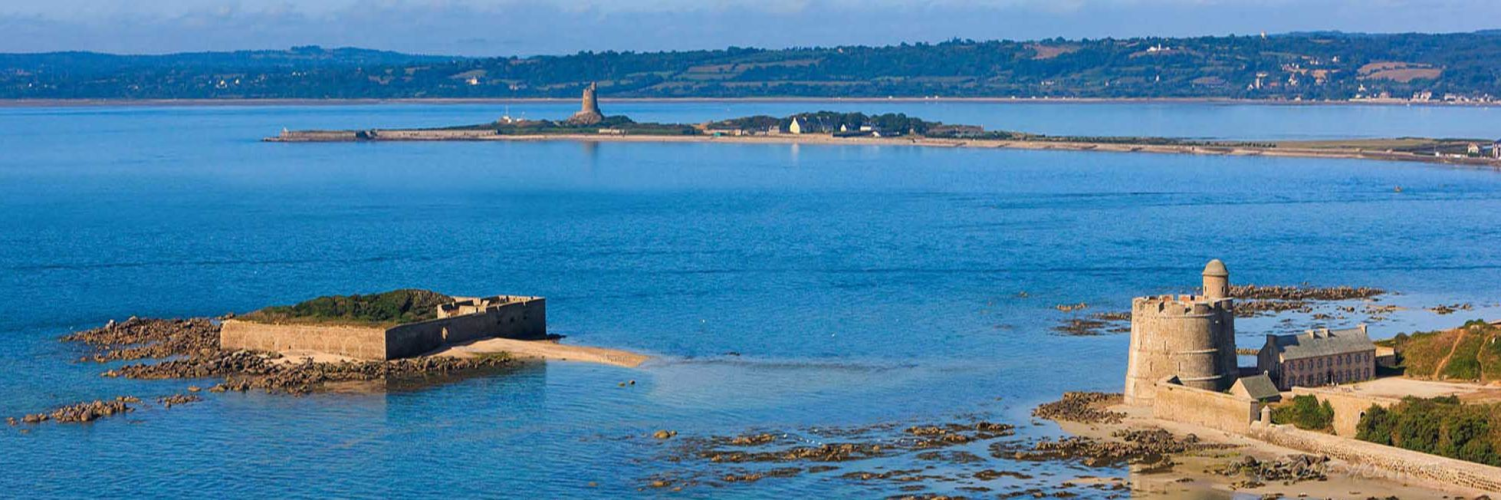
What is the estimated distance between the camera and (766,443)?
36.1 m

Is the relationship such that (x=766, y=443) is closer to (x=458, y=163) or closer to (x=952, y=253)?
(x=952, y=253)

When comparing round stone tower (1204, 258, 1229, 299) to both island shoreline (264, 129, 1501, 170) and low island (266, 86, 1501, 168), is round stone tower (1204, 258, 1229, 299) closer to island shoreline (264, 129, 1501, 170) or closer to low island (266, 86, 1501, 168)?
island shoreline (264, 129, 1501, 170)

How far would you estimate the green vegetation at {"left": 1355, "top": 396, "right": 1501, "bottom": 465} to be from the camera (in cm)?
3206

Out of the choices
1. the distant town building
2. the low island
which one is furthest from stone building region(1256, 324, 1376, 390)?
the distant town building

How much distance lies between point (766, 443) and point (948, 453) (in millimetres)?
3284

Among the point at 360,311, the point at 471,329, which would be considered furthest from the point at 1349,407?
the point at 360,311

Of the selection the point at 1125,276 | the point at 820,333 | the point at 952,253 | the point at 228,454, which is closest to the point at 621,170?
the point at 952,253

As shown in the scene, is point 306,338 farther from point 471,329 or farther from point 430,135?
point 430,135

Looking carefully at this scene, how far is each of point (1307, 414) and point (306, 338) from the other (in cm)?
2258

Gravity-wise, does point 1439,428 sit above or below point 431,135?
above

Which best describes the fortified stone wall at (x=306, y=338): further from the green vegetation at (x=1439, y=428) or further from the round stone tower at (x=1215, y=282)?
the green vegetation at (x=1439, y=428)

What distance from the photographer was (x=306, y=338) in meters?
46.4

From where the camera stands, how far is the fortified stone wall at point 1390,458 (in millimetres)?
30969

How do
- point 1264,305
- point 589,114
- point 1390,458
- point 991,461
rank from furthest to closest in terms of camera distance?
point 589,114 < point 1264,305 < point 991,461 < point 1390,458
